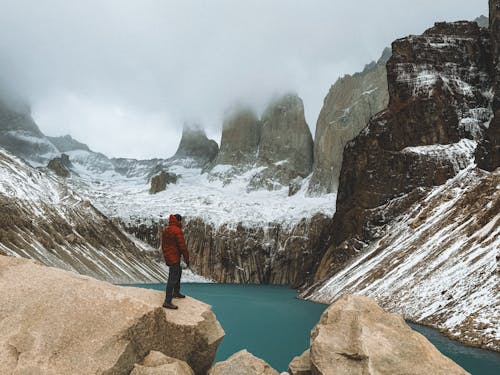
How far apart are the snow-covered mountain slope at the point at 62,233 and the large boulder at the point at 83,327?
76.1 metres

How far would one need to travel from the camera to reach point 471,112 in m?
82.8

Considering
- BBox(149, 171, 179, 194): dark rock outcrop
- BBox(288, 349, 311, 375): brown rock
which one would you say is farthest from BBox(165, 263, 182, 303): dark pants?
BBox(149, 171, 179, 194): dark rock outcrop

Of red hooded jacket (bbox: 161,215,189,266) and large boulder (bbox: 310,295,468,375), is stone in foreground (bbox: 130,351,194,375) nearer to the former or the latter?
large boulder (bbox: 310,295,468,375)

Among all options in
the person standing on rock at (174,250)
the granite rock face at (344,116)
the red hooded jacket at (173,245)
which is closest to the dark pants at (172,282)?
the person standing on rock at (174,250)

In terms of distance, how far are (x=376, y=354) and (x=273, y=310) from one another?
47.7m

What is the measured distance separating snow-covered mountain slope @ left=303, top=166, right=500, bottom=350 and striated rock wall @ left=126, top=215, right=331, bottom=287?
227 ft

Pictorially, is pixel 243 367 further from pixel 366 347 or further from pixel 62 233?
pixel 62 233

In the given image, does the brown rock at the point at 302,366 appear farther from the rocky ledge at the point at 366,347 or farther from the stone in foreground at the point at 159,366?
the stone in foreground at the point at 159,366

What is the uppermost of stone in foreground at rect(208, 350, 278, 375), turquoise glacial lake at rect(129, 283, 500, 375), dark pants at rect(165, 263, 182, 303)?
dark pants at rect(165, 263, 182, 303)

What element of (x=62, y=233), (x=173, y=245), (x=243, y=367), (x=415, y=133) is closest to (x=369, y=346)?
(x=243, y=367)

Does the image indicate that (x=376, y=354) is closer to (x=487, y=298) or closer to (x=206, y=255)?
(x=487, y=298)

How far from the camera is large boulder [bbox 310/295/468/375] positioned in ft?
33.8

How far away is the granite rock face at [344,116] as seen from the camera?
15962 cm

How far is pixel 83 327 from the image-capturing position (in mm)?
11555
